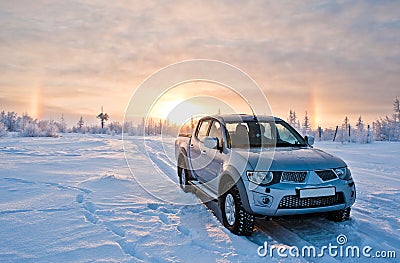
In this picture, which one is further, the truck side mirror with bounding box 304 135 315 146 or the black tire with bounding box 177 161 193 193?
the black tire with bounding box 177 161 193 193

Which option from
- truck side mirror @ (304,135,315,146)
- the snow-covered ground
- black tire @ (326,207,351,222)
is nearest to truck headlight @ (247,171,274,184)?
the snow-covered ground

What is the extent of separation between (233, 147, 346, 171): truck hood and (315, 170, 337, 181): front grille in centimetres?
6

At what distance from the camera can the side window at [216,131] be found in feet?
16.9

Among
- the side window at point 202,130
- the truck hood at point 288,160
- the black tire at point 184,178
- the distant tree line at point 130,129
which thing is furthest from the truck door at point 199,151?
the distant tree line at point 130,129

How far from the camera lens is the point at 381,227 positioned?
4.23 meters

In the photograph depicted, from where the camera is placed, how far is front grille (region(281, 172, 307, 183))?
149 inches

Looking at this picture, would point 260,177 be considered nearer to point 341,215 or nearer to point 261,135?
point 261,135

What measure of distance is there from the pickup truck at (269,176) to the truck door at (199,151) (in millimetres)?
279

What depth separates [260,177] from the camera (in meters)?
3.85

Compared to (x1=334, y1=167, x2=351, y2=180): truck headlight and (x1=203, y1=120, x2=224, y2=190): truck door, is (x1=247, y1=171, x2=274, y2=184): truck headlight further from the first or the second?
(x1=334, y1=167, x2=351, y2=180): truck headlight

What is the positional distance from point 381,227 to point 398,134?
174 ft

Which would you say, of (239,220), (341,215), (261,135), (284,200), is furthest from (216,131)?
(341,215)

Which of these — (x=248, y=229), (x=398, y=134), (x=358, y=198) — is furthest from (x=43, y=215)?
(x=398, y=134)

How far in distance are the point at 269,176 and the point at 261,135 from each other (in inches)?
59.3
